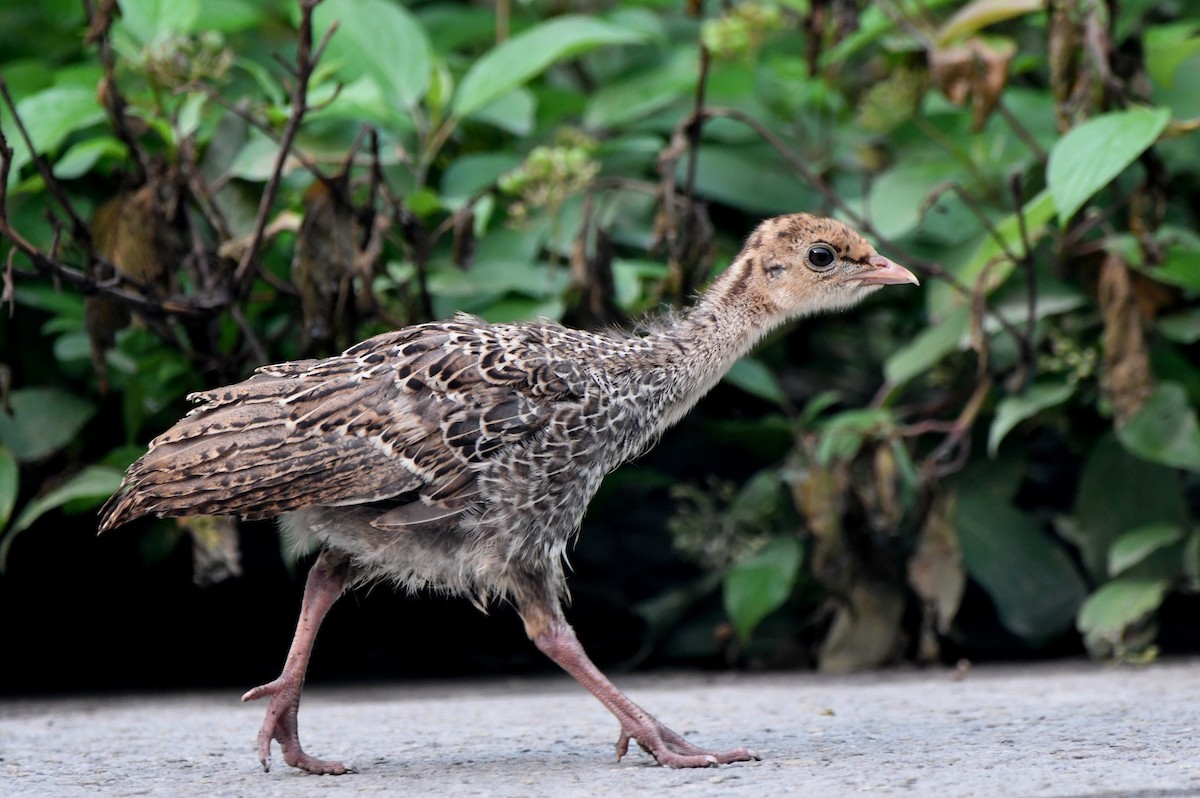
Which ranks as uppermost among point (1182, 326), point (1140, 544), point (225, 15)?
point (225, 15)

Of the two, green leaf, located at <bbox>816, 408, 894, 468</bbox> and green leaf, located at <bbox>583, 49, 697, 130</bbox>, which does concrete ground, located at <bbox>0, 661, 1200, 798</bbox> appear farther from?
green leaf, located at <bbox>583, 49, 697, 130</bbox>

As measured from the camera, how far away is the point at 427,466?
4109mm

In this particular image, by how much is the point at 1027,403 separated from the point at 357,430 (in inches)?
123

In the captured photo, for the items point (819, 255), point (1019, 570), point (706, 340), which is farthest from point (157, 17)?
point (1019, 570)

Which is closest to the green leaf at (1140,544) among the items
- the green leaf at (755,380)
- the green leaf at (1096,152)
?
the green leaf at (1096,152)

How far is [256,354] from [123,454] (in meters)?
0.70

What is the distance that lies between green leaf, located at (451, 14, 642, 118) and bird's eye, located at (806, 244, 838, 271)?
6.68 ft

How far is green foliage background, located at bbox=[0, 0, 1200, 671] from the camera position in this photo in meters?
5.76

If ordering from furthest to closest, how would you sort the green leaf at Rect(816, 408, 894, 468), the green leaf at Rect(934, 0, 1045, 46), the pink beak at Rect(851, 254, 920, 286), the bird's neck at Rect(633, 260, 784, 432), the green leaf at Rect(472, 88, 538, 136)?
1. the green leaf at Rect(472, 88, 538, 136)
2. the green leaf at Rect(934, 0, 1045, 46)
3. the green leaf at Rect(816, 408, 894, 468)
4. the pink beak at Rect(851, 254, 920, 286)
5. the bird's neck at Rect(633, 260, 784, 432)

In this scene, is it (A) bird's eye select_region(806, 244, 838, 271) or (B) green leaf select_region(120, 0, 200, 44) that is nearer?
(A) bird's eye select_region(806, 244, 838, 271)

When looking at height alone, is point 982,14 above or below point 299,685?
above

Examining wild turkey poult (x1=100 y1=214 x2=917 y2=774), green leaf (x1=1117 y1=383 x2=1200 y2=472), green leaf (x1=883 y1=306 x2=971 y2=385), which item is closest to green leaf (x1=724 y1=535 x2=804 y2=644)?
green leaf (x1=883 y1=306 x2=971 y2=385)

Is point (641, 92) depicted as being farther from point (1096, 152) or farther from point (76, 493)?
point (76, 493)

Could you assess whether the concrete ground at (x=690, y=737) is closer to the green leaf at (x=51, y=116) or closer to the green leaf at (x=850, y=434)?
the green leaf at (x=850, y=434)
